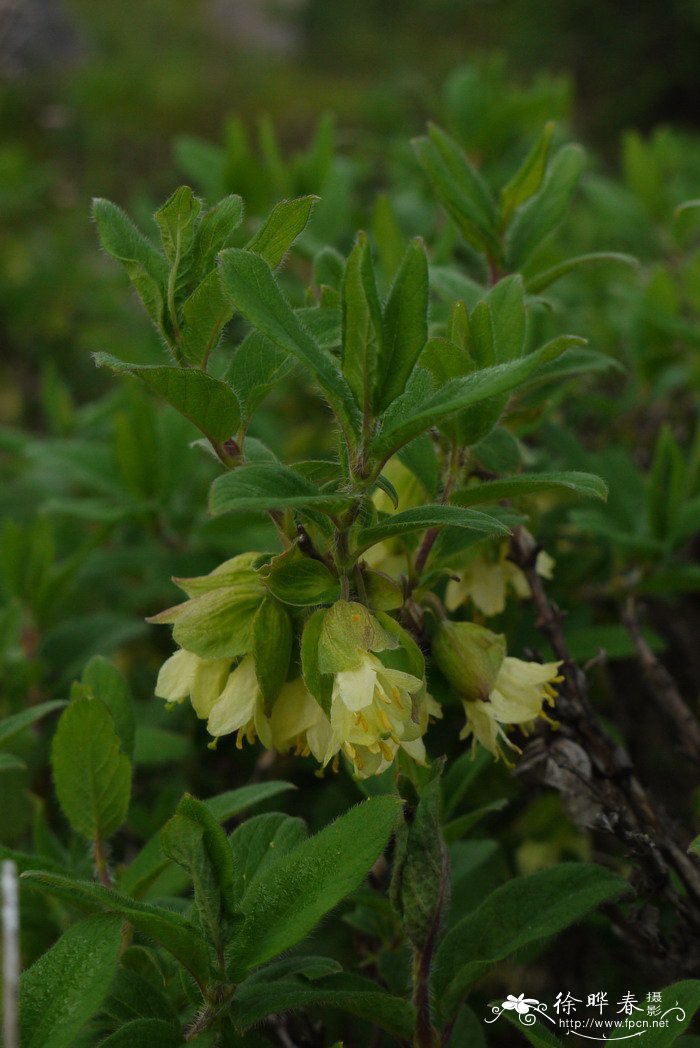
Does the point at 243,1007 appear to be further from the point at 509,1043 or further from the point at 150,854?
the point at 509,1043

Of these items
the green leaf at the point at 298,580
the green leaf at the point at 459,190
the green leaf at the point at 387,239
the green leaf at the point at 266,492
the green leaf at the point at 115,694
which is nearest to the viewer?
the green leaf at the point at 266,492

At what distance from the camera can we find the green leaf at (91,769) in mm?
826

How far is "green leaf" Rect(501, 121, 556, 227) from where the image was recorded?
3.62ft

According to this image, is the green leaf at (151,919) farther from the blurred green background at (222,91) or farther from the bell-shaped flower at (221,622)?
the blurred green background at (222,91)

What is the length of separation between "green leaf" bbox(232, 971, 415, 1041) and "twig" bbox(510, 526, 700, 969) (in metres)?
0.25

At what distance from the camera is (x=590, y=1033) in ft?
3.30

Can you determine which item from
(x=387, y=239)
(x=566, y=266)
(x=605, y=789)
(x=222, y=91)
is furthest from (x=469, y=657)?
(x=222, y=91)

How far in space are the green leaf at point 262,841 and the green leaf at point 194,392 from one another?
14.6 inches

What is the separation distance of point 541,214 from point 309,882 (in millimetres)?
769

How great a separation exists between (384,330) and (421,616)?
10.6 inches

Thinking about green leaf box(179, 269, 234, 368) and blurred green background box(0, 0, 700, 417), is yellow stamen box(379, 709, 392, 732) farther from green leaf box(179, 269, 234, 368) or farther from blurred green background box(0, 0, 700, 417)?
blurred green background box(0, 0, 700, 417)

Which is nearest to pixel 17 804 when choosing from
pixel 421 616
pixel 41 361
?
pixel 421 616

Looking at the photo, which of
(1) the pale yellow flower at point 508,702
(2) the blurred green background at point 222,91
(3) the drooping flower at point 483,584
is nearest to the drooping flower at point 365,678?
(1) the pale yellow flower at point 508,702

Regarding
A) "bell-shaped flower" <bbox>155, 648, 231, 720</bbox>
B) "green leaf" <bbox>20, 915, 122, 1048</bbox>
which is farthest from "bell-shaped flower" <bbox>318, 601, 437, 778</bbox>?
"green leaf" <bbox>20, 915, 122, 1048</bbox>
